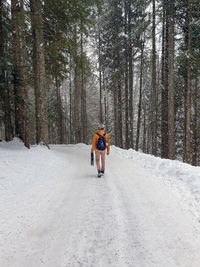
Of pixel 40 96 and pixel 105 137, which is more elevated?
pixel 40 96

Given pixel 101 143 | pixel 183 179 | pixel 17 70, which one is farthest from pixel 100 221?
pixel 17 70

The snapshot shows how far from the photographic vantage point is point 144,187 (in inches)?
196

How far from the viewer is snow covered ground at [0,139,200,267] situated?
226cm

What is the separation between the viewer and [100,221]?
10.3 feet

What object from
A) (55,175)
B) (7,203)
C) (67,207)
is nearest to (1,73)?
(55,175)

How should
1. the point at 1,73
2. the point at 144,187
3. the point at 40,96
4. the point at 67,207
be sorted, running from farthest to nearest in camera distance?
1. the point at 40,96
2. the point at 1,73
3. the point at 144,187
4. the point at 67,207

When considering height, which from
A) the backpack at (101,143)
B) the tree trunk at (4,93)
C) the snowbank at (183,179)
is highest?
the tree trunk at (4,93)

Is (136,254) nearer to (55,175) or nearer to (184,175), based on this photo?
(184,175)

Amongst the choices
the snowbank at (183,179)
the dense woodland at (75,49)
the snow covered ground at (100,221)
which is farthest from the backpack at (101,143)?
the dense woodland at (75,49)

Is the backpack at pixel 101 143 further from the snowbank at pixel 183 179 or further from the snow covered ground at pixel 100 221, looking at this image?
the snowbank at pixel 183 179

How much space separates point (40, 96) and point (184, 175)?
917cm

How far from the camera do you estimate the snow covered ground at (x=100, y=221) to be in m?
2.26

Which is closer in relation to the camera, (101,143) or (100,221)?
(100,221)

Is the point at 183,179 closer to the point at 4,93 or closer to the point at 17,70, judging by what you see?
the point at 4,93
